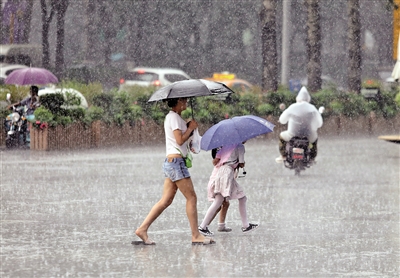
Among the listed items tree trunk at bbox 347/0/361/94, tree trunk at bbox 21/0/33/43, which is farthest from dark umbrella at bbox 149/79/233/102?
tree trunk at bbox 21/0/33/43

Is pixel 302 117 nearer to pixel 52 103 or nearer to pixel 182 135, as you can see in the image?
pixel 52 103

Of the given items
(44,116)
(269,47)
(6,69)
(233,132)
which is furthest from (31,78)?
(6,69)

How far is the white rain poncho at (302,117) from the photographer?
69.5ft

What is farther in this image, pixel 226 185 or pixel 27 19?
pixel 27 19

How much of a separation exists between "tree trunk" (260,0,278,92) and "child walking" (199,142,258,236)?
23148mm

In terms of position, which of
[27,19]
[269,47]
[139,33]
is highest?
[27,19]

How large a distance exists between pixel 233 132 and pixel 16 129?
1446 centimetres

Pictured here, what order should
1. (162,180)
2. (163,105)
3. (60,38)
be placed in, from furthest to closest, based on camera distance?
1. (60,38)
2. (163,105)
3. (162,180)

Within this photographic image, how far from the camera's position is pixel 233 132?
43.1 feet

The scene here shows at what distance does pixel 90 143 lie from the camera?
2756cm

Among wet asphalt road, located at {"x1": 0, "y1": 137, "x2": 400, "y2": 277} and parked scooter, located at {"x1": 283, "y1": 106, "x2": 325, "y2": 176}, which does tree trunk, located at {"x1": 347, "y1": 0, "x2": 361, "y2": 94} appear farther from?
parked scooter, located at {"x1": 283, "y1": 106, "x2": 325, "y2": 176}

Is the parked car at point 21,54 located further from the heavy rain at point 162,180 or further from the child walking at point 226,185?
the child walking at point 226,185

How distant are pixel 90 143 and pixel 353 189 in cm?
1034

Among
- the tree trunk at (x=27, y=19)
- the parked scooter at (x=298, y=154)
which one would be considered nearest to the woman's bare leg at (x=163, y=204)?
the parked scooter at (x=298, y=154)
